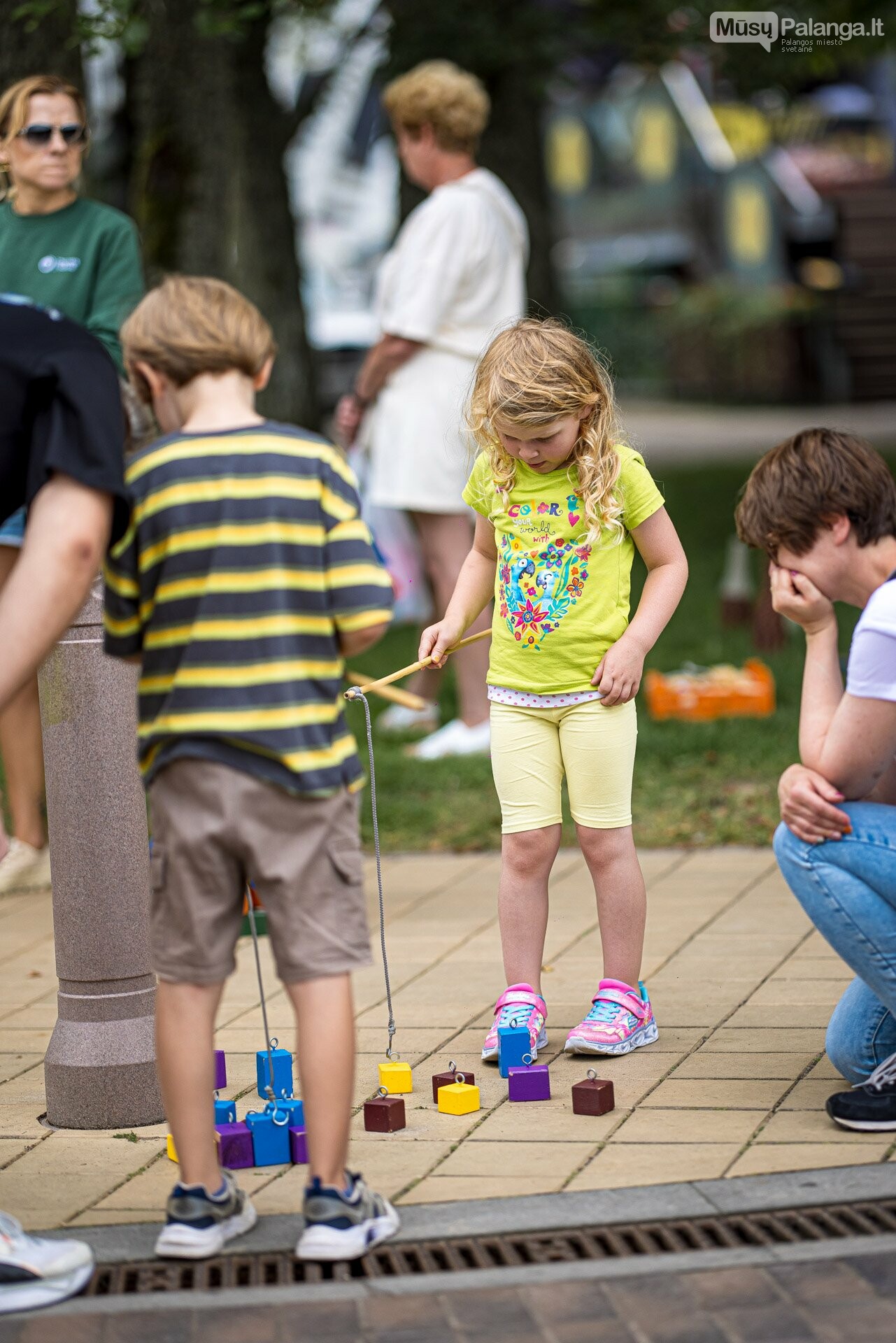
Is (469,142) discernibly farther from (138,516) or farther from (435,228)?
A: (138,516)

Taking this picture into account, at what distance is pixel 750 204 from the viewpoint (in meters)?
29.9

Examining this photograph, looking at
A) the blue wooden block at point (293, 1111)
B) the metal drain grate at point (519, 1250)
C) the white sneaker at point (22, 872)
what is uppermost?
the metal drain grate at point (519, 1250)

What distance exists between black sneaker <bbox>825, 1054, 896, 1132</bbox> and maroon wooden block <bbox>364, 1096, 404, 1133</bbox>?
0.83 meters

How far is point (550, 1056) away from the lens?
4105 millimetres

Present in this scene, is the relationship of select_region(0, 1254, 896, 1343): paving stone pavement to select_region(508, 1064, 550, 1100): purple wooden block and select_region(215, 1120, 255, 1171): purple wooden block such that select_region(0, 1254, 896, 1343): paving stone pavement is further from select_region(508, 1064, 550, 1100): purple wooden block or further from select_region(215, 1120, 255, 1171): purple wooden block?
select_region(508, 1064, 550, 1100): purple wooden block

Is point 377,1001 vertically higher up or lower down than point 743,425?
higher up

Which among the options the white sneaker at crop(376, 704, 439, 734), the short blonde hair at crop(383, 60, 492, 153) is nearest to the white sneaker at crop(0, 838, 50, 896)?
the white sneaker at crop(376, 704, 439, 734)

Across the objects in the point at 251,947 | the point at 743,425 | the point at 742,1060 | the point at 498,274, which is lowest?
the point at 743,425

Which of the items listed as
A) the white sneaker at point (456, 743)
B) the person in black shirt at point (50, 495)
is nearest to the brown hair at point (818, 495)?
the person in black shirt at point (50, 495)

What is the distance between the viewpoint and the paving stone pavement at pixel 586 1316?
9.02ft

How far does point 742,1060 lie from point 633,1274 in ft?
3.55

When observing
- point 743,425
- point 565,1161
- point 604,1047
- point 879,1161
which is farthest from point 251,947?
point 743,425

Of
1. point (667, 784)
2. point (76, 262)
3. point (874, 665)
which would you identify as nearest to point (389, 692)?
point (874, 665)

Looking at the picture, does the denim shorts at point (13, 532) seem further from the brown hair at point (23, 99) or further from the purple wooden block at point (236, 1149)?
the purple wooden block at point (236, 1149)
